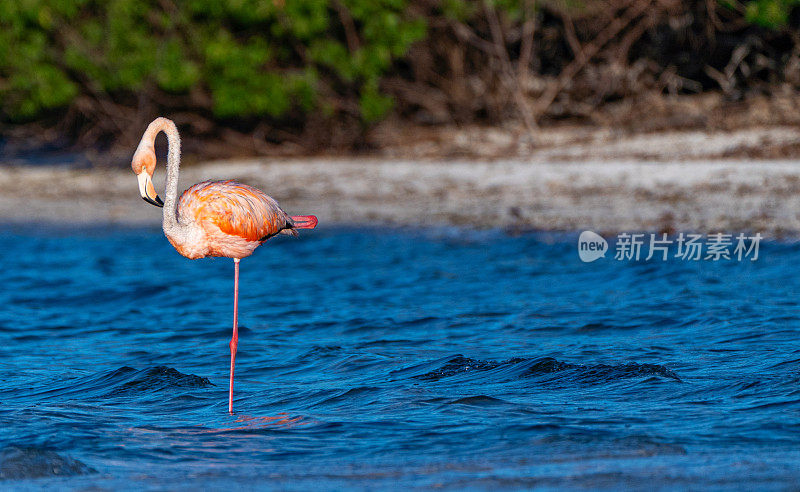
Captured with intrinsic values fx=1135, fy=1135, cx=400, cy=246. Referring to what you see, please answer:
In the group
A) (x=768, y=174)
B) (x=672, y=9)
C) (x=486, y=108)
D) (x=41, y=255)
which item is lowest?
(x=41, y=255)

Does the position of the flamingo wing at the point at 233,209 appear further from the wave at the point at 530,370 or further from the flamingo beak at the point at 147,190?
the wave at the point at 530,370

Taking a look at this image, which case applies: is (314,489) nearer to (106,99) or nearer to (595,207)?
(595,207)

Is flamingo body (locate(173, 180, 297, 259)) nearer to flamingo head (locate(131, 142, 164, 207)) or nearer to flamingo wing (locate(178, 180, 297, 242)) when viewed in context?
flamingo wing (locate(178, 180, 297, 242))

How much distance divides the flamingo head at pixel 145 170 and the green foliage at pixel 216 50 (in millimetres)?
8125

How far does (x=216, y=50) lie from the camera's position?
47.4 ft

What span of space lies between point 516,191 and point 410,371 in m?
6.01

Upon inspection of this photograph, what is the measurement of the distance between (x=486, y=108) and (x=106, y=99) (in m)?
5.56

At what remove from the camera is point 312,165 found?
14.5m

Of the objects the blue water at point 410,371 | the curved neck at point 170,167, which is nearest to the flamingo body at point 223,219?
the curved neck at point 170,167

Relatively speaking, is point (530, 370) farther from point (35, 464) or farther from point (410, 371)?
point (35, 464)

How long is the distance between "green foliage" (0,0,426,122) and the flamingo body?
7.54 meters

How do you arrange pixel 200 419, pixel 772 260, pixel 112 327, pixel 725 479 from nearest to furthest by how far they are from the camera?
pixel 725 479 < pixel 200 419 < pixel 112 327 < pixel 772 260

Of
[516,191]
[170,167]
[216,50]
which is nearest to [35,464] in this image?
[170,167]

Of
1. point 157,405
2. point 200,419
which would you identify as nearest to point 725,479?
point 200,419
